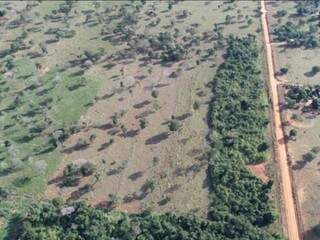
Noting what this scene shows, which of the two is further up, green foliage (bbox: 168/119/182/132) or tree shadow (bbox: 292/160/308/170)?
green foliage (bbox: 168/119/182/132)

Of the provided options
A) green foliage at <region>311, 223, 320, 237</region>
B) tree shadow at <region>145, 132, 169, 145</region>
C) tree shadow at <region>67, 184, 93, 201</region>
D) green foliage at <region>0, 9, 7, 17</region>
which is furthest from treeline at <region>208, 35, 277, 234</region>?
green foliage at <region>0, 9, 7, 17</region>

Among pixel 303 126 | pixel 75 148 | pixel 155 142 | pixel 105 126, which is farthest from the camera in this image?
pixel 105 126

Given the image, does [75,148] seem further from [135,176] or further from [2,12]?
[2,12]

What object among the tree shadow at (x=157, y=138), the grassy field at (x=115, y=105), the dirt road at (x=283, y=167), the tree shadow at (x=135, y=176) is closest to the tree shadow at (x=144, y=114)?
the grassy field at (x=115, y=105)

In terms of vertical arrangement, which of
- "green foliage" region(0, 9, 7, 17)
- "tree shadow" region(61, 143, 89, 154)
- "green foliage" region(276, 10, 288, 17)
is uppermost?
"green foliage" region(0, 9, 7, 17)

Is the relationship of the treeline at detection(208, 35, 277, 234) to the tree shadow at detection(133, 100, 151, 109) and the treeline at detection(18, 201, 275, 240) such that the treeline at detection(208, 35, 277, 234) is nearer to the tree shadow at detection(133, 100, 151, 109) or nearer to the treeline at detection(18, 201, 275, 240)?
the treeline at detection(18, 201, 275, 240)

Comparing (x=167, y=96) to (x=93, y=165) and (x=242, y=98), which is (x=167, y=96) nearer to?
(x=242, y=98)

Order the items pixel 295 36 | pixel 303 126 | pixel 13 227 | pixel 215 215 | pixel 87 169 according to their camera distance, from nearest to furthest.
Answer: pixel 215 215 < pixel 13 227 < pixel 87 169 < pixel 303 126 < pixel 295 36

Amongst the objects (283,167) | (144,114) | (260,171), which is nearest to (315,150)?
(283,167)
